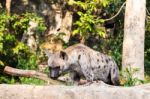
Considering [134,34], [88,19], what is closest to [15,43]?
[88,19]

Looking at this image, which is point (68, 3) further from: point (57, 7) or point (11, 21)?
point (11, 21)

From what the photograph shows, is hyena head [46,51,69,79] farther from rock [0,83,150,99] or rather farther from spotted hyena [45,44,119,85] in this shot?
rock [0,83,150,99]

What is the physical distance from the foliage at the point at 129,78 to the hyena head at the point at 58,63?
1605 mm

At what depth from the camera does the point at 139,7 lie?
435 inches

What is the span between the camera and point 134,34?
11.1 metres

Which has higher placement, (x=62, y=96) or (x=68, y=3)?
(x=68, y=3)

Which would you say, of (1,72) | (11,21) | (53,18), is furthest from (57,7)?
(1,72)

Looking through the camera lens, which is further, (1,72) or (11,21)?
(11,21)

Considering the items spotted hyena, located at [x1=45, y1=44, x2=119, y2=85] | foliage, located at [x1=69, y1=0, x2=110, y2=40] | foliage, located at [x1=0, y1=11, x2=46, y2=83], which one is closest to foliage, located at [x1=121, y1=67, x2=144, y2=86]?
spotted hyena, located at [x1=45, y1=44, x2=119, y2=85]

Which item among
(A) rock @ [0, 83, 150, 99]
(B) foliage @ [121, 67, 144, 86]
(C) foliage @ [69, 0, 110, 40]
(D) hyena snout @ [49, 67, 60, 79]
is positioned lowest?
(B) foliage @ [121, 67, 144, 86]

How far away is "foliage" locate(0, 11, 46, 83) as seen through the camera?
10.9 metres

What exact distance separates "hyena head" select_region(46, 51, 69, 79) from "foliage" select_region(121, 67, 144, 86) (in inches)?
63.2

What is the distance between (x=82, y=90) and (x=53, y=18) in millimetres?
6859

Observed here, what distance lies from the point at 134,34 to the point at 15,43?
2605 mm
